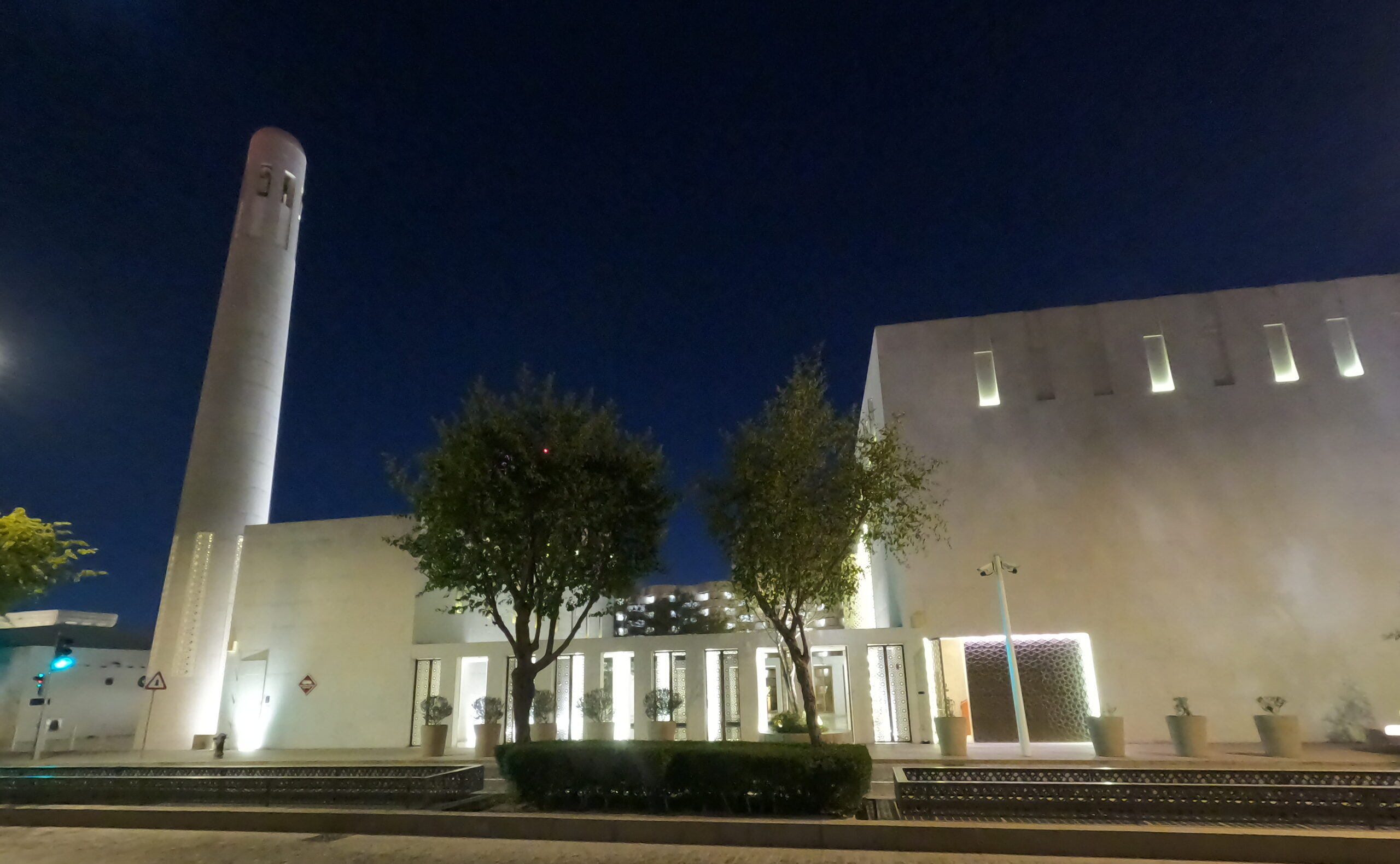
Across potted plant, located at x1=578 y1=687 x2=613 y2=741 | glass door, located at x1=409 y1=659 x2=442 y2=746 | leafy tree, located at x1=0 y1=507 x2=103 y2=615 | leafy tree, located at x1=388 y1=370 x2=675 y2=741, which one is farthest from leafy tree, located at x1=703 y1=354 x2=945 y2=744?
leafy tree, located at x1=0 y1=507 x2=103 y2=615

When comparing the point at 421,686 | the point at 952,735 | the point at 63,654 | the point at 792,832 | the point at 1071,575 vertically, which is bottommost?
the point at 792,832

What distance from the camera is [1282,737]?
15.0m

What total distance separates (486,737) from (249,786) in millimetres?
7875

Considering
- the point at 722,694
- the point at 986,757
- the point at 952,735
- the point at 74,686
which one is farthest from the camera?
the point at 74,686

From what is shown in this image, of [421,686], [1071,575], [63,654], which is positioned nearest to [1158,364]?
[1071,575]

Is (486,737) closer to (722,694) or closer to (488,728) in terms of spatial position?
(488,728)

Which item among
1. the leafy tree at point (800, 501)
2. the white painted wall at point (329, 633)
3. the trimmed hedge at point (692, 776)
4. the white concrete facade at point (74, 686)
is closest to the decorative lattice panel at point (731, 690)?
the leafy tree at point (800, 501)

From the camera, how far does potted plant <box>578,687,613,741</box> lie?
786 inches

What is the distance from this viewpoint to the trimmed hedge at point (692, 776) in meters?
9.77

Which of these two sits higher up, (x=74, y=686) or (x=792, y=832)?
(x=74, y=686)

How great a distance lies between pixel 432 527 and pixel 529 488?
242 centimetres

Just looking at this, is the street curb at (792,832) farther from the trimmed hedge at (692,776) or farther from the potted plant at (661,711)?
the potted plant at (661,711)

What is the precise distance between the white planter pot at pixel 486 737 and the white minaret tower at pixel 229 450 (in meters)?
11.3

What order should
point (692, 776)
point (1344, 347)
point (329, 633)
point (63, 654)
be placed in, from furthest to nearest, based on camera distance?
point (329, 633) < point (63, 654) < point (1344, 347) < point (692, 776)
